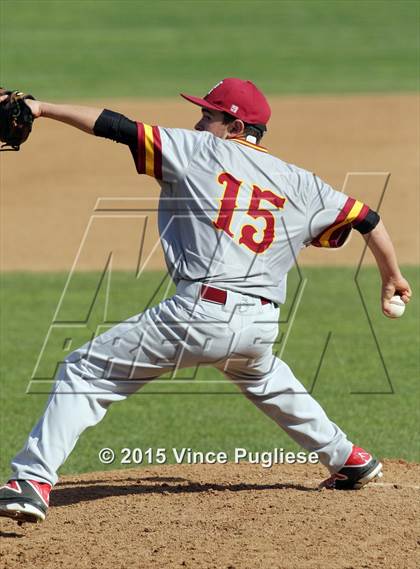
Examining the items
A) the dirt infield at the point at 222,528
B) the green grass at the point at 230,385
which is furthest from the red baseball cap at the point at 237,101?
the green grass at the point at 230,385

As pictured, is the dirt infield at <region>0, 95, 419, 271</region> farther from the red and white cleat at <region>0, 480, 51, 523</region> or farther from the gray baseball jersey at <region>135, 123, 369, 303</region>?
the red and white cleat at <region>0, 480, 51, 523</region>

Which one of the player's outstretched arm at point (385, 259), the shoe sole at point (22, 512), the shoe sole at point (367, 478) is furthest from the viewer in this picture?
the shoe sole at point (367, 478)

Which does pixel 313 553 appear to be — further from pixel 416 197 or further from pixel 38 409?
pixel 416 197

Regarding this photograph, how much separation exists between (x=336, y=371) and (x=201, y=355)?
4.78 metres

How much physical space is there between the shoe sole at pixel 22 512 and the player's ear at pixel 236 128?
6.75 ft

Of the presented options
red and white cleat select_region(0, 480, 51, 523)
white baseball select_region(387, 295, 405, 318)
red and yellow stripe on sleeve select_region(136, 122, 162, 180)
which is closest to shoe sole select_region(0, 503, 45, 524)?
red and white cleat select_region(0, 480, 51, 523)

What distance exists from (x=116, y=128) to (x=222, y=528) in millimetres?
1914

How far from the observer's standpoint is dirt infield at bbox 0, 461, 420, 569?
4727mm

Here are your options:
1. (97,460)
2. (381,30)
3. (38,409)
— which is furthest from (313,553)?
(381,30)

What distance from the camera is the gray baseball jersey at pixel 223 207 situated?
204 inches

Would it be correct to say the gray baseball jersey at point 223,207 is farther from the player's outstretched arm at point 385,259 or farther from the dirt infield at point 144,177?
the dirt infield at point 144,177

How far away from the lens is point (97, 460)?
780cm

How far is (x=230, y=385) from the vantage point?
9.82 m

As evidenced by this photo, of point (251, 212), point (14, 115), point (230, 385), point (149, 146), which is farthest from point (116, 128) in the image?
point (230, 385)
